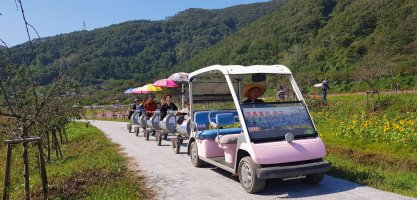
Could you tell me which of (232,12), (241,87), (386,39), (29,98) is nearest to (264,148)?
(241,87)

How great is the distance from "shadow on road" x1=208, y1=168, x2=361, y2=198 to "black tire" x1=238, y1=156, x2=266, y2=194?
0.17 metres

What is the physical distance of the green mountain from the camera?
32.3 m

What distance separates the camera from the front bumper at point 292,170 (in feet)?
22.3

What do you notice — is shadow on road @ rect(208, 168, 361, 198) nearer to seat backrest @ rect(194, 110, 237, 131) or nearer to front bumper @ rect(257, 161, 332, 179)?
front bumper @ rect(257, 161, 332, 179)

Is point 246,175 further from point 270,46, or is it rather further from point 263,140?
point 270,46

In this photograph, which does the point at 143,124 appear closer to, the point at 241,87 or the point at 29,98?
the point at 29,98

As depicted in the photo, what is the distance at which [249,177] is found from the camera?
720cm

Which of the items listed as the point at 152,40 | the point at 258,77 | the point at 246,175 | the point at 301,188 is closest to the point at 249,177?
the point at 246,175

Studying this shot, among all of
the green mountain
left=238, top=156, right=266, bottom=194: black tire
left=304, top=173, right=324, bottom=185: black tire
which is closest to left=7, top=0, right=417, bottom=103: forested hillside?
the green mountain

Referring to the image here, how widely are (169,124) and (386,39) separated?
40.7m

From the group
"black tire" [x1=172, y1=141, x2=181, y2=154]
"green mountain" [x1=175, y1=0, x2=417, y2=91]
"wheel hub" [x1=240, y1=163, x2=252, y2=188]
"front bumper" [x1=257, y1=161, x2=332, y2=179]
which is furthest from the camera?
"green mountain" [x1=175, y1=0, x2=417, y2=91]

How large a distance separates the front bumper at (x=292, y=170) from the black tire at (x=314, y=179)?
279 millimetres

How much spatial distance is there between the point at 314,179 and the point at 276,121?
4.12ft

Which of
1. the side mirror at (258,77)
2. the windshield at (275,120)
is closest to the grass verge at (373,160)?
the windshield at (275,120)
